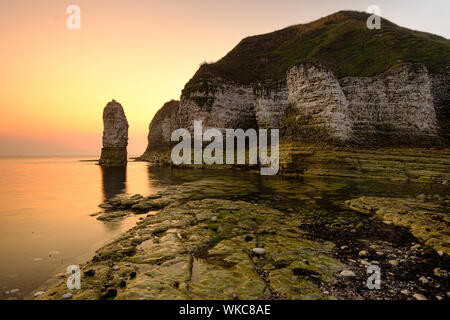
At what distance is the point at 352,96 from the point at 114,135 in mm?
61514

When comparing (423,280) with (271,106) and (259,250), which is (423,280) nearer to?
(259,250)

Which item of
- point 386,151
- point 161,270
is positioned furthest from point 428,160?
point 161,270

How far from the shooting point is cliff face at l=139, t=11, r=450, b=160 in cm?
3412

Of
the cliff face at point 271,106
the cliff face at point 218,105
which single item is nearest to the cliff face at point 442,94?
the cliff face at point 271,106

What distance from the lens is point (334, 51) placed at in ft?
178

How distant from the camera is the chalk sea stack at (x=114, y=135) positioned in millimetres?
63656

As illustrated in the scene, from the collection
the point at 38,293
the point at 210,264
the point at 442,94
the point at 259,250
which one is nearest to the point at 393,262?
the point at 259,250

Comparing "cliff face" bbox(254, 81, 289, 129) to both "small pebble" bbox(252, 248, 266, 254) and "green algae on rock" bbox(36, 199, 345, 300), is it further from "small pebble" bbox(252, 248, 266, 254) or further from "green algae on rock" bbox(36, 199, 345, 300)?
"small pebble" bbox(252, 248, 266, 254)

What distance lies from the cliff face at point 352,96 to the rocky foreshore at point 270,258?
27135 millimetres

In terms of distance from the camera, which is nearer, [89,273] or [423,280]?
[423,280]

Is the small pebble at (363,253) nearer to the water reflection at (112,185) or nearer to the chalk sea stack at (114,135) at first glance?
the water reflection at (112,185)
